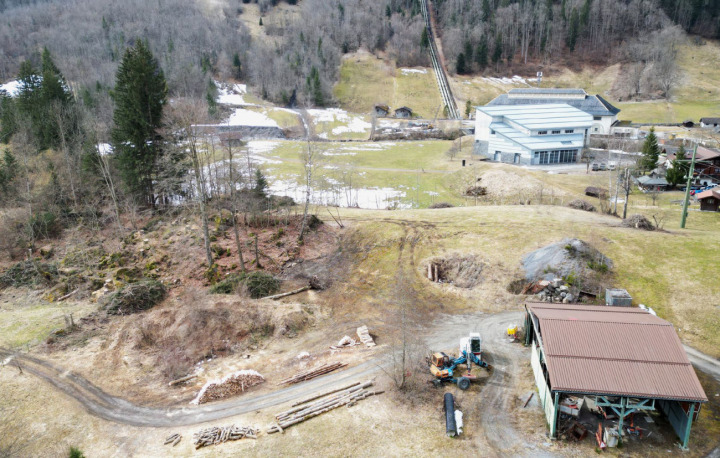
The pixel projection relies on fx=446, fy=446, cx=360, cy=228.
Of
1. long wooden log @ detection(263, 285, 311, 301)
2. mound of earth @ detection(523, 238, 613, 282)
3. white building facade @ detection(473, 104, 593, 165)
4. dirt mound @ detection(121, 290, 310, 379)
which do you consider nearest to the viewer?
dirt mound @ detection(121, 290, 310, 379)

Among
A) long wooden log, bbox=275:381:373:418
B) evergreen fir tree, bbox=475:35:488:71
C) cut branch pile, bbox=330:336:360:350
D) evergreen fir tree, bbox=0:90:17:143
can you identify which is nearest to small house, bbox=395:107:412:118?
evergreen fir tree, bbox=475:35:488:71

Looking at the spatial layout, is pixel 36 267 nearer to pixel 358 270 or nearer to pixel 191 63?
pixel 358 270

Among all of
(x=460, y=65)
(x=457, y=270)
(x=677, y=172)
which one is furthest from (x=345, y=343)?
→ (x=460, y=65)

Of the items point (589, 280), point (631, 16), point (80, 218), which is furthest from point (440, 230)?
point (631, 16)

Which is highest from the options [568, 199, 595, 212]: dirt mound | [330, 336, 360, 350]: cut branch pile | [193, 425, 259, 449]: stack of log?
[568, 199, 595, 212]: dirt mound

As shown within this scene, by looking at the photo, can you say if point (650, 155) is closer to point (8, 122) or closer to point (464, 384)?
point (464, 384)

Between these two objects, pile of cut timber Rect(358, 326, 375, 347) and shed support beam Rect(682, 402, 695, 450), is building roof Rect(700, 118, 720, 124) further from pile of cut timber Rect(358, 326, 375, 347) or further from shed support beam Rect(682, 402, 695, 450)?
pile of cut timber Rect(358, 326, 375, 347)

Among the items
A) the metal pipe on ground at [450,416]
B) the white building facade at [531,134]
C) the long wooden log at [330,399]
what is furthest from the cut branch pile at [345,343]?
the white building facade at [531,134]
